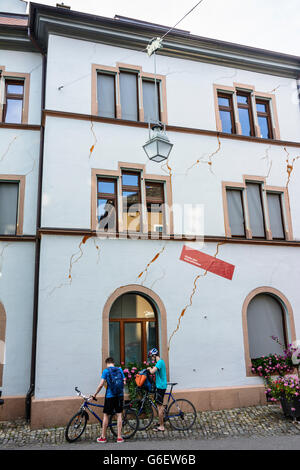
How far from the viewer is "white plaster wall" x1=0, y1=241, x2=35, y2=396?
921 centimetres

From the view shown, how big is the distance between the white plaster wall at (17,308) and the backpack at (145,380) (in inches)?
111

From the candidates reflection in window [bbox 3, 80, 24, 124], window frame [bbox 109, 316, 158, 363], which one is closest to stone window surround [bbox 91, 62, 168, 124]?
reflection in window [bbox 3, 80, 24, 124]

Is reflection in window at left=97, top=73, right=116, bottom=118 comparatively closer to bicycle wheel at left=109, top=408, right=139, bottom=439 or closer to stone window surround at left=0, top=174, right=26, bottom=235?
stone window surround at left=0, top=174, right=26, bottom=235

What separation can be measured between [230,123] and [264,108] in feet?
4.87

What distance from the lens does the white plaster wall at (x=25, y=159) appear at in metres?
10.2

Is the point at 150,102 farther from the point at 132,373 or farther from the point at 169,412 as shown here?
the point at 169,412

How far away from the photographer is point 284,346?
1070 cm

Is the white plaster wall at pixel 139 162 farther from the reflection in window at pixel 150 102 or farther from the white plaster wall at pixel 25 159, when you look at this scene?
the white plaster wall at pixel 25 159

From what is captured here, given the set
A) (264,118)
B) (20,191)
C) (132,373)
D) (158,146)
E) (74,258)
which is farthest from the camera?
(264,118)

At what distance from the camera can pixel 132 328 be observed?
970 cm

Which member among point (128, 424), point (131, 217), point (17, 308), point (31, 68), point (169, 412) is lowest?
point (128, 424)

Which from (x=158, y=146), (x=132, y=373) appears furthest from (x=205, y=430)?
(x=158, y=146)

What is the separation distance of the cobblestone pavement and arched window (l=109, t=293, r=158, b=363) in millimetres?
→ 1721

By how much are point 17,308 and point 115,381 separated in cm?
344
